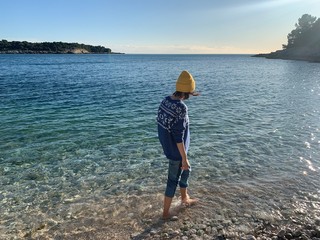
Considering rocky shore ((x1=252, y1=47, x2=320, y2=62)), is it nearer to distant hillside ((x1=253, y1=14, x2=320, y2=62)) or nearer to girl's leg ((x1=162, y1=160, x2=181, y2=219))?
distant hillside ((x1=253, y1=14, x2=320, y2=62))

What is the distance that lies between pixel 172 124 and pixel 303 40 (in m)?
176

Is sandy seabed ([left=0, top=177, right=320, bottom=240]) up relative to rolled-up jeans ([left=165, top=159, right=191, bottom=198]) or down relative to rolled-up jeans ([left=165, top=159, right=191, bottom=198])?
down

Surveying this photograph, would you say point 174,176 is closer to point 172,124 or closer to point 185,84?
point 172,124

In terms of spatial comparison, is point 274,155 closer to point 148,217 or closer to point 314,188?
point 314,188

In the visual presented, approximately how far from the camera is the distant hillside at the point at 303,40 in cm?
14165

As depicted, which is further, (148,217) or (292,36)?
(292,36)

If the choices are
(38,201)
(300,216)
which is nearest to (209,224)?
(300,216)

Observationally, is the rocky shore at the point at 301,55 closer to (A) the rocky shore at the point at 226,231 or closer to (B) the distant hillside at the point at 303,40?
(B) the distant hillside at the point at 303,40

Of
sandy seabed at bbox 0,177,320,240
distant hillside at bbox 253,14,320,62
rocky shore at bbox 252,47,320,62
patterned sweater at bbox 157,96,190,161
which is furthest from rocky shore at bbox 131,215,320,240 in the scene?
distant hillside at bbox 253,14,320,62

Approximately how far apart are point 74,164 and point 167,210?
18.0 ft

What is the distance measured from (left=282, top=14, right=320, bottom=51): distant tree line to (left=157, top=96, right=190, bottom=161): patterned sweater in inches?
6408

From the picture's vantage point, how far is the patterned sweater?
6414mm

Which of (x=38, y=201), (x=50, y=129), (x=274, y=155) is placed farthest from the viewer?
(x=50, y=129)

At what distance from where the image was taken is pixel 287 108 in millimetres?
24375
